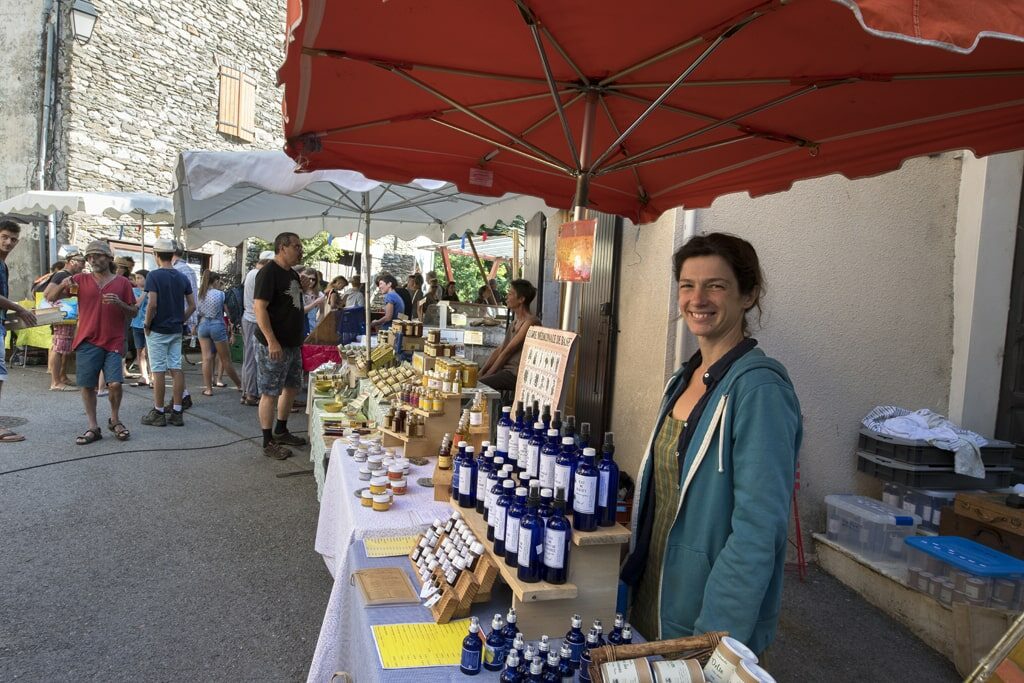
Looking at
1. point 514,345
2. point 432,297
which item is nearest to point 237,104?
point 432,297

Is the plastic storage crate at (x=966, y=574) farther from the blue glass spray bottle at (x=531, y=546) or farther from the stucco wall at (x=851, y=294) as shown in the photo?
the blue glass spray bottle at (x=531, y=546)

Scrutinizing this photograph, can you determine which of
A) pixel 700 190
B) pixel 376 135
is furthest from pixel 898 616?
pixel 376 135

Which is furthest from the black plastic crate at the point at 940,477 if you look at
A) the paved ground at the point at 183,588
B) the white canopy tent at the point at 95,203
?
the white canopy tent at the point at 95,203

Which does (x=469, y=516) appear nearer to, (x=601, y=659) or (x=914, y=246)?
(x=601, y=659)

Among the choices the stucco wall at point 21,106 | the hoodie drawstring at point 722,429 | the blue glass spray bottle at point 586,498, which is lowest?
the blue glass spray bottle at point 586,498

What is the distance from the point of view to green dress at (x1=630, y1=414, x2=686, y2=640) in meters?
1.83

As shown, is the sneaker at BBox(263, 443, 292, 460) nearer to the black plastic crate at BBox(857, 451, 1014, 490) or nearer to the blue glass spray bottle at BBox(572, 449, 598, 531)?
the blue glass spray bottle at BBox(572, 449, 598, 531)

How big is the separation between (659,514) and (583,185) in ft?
4.53

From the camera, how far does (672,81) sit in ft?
7.73

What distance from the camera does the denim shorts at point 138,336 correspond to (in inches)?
379

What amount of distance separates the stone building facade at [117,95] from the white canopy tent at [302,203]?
24.8 ft

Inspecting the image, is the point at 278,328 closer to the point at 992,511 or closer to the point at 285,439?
the point at 285,439

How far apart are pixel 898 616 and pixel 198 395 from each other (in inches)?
348

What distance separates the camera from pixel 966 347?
437 centimetres
